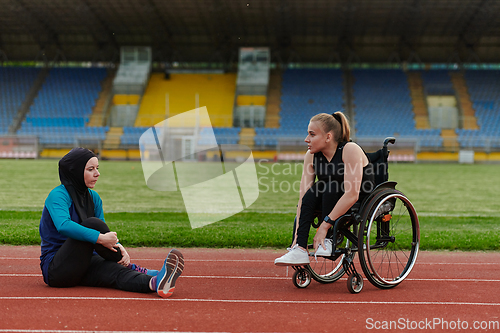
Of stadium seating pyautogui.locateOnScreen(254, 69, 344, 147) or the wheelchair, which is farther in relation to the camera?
stadium seating pyautogui.locateOnScreen(254, 69, 344, 147)

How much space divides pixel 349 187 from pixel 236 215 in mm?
5899

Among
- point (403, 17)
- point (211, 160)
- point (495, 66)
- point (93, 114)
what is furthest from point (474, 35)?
point (93, 114)

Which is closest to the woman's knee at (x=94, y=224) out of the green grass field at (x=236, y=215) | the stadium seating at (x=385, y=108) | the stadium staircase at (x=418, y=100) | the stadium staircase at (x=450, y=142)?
the green grass field at (x=236, y=215)

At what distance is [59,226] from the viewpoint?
12.1 ft

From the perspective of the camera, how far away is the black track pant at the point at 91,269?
12.4 ft

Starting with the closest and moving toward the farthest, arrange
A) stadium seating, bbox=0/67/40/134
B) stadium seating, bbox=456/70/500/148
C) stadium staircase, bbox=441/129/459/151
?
stadium staircase, bbox=441/129/459/151 < stadium seating, bbox=456/70/500/148 < stadium seating, bbox=0/67/40/134

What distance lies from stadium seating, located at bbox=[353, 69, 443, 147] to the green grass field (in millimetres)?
15364

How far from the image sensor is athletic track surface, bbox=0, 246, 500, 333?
3160 millimetres

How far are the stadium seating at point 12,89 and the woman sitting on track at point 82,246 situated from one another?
1278 inches

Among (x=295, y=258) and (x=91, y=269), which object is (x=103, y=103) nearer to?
(x=91, y=269)

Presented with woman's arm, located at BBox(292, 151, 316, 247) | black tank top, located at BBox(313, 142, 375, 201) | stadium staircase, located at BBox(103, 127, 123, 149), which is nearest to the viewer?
black tank top, located at BBox(313, 142, 375, 201)

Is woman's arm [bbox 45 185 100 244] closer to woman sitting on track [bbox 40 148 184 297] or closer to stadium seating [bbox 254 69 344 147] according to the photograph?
woman sitting on track [bbox 40 148 184 297]

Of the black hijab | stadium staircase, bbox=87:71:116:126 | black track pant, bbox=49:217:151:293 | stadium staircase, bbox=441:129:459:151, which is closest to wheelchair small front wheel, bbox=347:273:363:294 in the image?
black track pant, bbox=49:217:151:293

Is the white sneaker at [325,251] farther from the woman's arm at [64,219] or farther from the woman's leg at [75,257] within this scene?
the woman's arm at [64,219]
